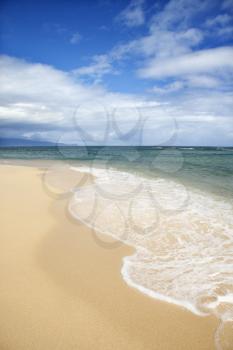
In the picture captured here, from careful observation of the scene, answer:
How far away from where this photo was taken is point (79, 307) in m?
2.94

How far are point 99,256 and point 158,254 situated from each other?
3.52 ft

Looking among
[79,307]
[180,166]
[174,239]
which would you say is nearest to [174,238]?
[174,239]

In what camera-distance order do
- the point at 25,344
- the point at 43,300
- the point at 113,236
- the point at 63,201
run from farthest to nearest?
1. the point at 63,201
2. the point at 113,236
3. the point at 43,300
4. the point at 25,344

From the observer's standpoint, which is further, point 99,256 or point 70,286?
point 99,256

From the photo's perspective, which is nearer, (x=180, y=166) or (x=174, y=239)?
(x=174, y=239)

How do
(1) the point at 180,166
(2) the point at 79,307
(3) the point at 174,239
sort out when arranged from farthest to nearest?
(1) the point at 180,166 → (3) the point at 174,239 → (2) the point at 79,307

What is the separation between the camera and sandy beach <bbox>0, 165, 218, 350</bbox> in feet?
8.20

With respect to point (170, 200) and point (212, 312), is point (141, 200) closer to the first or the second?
point (170, 200)

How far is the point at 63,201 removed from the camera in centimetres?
802

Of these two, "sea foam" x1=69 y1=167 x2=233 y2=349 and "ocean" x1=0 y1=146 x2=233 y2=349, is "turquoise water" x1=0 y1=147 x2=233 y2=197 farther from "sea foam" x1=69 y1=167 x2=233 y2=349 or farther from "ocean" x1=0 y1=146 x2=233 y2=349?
"sea foam" x1=69 y1=167 x2=233 y2=349

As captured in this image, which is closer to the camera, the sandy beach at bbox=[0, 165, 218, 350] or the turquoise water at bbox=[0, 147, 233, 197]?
the sandy beach at bbox=[0, 165, 218, 350]

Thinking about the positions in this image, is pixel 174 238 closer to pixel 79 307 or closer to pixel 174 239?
pixel 174 239

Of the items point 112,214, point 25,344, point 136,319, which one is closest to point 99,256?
point 136,319

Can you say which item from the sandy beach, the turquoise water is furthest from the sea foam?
the turquoise water
